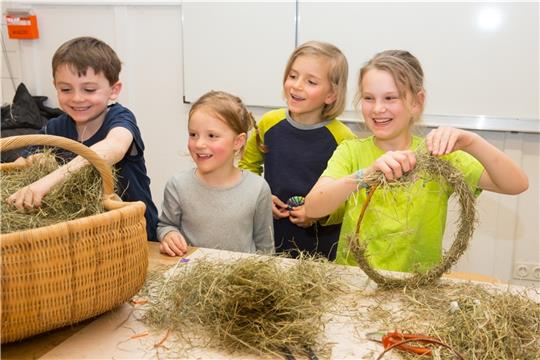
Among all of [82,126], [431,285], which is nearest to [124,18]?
[82,126]

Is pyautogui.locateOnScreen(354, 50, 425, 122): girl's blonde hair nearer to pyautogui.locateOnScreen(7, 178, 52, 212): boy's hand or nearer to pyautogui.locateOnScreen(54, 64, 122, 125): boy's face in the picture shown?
pyautogui.locateOnScreen(54, 64, 122, 125): boy's face

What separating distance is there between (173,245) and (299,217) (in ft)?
1.91

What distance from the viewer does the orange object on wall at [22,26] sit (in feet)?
12.4

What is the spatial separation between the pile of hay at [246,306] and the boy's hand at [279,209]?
0.75 meters

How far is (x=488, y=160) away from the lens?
4.94ft

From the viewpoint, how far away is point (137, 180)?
1987 mm

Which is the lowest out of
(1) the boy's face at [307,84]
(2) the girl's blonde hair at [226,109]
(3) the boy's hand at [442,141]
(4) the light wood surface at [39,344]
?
(4) the light wood surface at [39,344]

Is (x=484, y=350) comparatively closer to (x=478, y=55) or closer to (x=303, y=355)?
(x=303, y=355)

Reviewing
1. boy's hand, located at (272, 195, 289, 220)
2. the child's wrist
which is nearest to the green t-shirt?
the child's wrist

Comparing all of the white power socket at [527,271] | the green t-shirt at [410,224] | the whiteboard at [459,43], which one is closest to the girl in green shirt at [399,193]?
the green t-shirt at [410,224]

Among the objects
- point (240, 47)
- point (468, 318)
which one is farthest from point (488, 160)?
point (240, 47)

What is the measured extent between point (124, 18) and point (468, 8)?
7.76 ft

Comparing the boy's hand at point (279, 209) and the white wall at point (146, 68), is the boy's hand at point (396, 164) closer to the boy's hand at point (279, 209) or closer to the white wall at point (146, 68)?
the boy's hand at point (279, 209)

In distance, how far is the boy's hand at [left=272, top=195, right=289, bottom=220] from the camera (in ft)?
6.81
